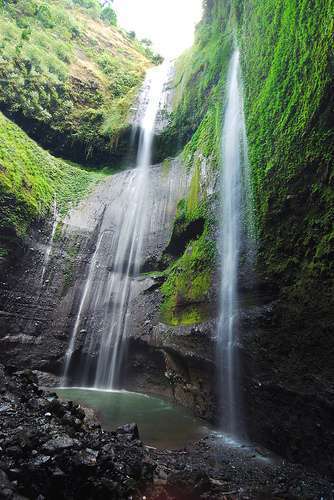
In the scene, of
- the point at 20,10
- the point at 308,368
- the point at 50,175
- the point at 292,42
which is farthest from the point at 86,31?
the point at 308,368

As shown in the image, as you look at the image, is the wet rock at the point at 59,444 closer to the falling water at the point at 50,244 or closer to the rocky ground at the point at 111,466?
the rocky ground at the point at 111,466

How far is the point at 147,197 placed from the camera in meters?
13.1

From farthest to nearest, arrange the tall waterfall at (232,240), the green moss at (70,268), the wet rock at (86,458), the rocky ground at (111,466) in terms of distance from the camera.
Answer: the green moss at (70,268)
the tall waterfall at (232,240)
the wet rock at (86,458)
the rocky ground at (111,466)

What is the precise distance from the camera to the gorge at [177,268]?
4.23 meters

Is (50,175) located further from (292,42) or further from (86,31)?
(86,31)

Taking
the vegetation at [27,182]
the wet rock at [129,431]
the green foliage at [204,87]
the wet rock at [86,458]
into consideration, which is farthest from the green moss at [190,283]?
the vegetation at [27,182]

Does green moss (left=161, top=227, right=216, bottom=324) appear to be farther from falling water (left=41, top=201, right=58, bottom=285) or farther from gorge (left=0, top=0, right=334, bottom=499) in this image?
falling water (left=41, top=201, right=58, bottom=285)

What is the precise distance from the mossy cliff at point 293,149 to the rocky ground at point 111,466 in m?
2.11

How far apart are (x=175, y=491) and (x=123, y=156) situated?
46.6 ft

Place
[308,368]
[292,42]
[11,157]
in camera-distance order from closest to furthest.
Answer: [308,368], [292,42], [11,157]

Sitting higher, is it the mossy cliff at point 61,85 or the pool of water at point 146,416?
the mossy cliff at point 61,85

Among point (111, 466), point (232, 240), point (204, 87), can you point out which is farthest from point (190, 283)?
point (204, 87)

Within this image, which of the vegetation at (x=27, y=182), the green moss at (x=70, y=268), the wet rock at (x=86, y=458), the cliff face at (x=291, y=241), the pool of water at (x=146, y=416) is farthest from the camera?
the green moss at (x=70, y=268)

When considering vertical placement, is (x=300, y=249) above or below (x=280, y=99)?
below
